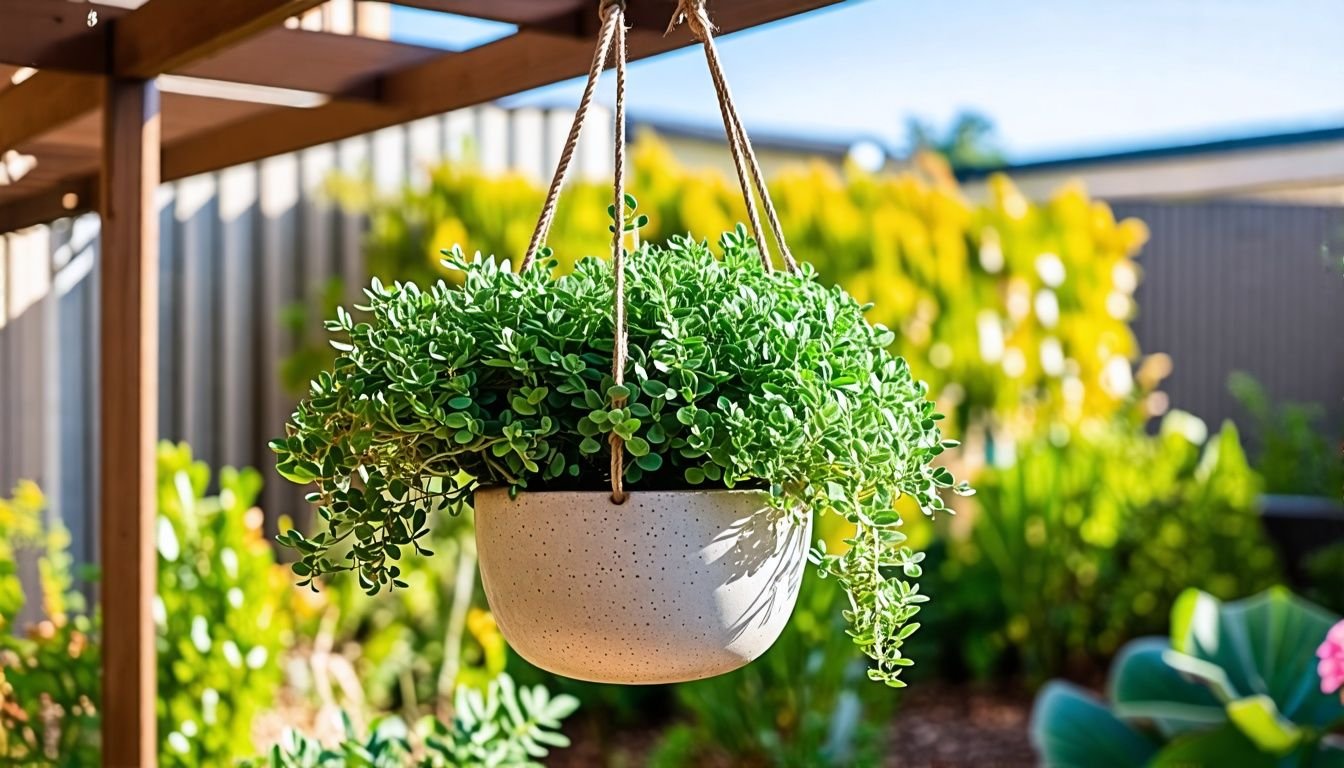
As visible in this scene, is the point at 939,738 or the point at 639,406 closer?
the point at 639,406

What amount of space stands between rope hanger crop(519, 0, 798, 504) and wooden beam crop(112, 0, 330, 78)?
0.44 metres

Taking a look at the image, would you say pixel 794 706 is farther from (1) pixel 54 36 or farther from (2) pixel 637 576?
(2) pixel 637 576

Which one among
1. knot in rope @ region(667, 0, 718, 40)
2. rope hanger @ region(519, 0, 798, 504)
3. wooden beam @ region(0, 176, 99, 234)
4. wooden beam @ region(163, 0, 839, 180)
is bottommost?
rope hanger @ region(519, 0, 798, 504)

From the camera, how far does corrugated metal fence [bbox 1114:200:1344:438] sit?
6.04 m

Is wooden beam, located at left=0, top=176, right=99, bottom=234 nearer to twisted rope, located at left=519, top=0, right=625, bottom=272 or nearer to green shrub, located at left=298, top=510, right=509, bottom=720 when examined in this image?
green shrub, located at left=298, top=510, right=509, bottom=720

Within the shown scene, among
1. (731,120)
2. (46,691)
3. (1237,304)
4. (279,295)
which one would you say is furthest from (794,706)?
(1237,304)

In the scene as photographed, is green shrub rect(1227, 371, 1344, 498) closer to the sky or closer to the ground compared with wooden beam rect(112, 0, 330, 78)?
closer to the ground

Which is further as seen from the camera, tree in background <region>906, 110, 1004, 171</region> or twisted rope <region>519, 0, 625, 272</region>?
tree in background <region>906, 110, 1004, 171</region>

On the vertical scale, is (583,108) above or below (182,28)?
below

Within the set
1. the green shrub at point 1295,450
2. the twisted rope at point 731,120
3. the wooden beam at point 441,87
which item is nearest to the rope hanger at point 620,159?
the twisted rope at point 731,120

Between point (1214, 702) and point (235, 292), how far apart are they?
309 centimetres

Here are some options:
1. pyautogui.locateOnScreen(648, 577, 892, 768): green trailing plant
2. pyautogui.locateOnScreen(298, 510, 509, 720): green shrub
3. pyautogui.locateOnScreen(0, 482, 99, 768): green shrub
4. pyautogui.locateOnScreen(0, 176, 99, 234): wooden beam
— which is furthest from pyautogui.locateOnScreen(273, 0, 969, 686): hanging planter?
pyautogui.locateOnScreen(298, 510, 509, 720): green shrub

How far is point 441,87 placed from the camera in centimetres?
202

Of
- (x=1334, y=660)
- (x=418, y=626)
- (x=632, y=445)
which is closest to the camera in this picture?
(x=632, y=445)
